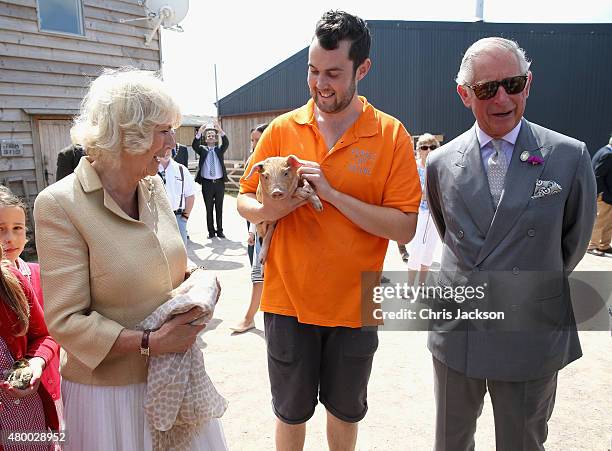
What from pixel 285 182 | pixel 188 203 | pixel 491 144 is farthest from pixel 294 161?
pixel 188 203

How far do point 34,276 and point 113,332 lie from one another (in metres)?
0.96

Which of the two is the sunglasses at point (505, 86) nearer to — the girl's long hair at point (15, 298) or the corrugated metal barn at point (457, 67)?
the girl's long hair at point (15, 298)

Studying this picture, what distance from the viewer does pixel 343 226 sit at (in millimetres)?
2275

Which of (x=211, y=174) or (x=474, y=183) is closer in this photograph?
(x=474, y=183)

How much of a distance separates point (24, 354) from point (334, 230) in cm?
150

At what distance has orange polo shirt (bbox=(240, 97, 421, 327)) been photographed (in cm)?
228

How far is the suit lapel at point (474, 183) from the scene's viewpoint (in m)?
2.11

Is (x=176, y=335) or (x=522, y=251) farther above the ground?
(x=522, y=251)

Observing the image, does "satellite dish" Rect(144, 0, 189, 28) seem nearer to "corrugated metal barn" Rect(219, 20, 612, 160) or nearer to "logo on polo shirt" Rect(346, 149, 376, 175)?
"corrugated metal barn" Rect(219, 20, 612, 160)

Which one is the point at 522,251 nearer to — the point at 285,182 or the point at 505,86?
the point at 505,86

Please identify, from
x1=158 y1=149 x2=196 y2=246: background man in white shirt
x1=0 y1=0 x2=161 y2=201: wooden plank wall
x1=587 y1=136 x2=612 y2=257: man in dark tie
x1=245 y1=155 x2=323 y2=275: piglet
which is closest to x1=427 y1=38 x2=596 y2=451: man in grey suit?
x1=245 y1=155 x2=323 y2=275: piglet

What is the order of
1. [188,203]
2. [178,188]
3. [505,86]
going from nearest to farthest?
1. [505,86]
2. [178,188]
3. [188,203]

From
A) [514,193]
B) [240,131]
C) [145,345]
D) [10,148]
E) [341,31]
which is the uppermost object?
[240,131]

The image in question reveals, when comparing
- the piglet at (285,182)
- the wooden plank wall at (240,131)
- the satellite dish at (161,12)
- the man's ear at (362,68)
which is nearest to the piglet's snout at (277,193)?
the piglet at (285,182)
